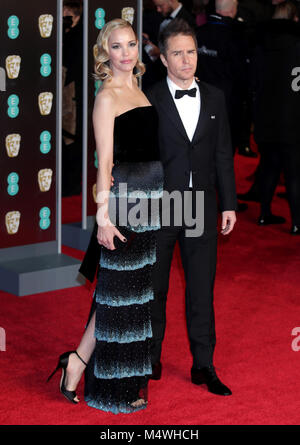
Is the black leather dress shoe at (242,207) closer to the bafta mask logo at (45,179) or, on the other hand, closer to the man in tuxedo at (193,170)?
the bafta mask logo at (45,179)

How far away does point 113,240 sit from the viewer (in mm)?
3178

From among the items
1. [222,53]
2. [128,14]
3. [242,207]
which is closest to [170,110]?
[128,14]

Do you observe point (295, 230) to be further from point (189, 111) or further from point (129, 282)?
point (129, 282)

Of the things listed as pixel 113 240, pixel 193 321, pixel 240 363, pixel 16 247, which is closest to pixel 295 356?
pixel 240 363

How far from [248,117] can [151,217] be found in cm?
728

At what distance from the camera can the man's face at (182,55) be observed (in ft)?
10.8

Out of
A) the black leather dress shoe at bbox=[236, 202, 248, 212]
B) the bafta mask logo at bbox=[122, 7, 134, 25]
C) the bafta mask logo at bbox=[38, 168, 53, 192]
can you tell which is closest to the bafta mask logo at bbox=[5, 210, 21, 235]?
the bafta mask logo at bbox=[38, 168, 53, 192]

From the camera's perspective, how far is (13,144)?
4.96 meters

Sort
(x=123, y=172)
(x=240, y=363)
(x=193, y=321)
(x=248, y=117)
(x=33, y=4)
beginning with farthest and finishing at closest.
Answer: (x=248, y=117) < (x=33, y=4) < (x=240, y=363) < (x=193, y=321) < (x=123, y=172)

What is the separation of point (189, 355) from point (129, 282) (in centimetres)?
91

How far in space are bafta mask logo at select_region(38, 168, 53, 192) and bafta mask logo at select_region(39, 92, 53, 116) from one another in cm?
36

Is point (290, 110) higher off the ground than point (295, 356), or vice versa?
point (290, 110)

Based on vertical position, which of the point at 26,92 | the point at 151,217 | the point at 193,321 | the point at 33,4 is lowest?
the point at 193,321

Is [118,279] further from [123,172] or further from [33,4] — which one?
[33,4]
